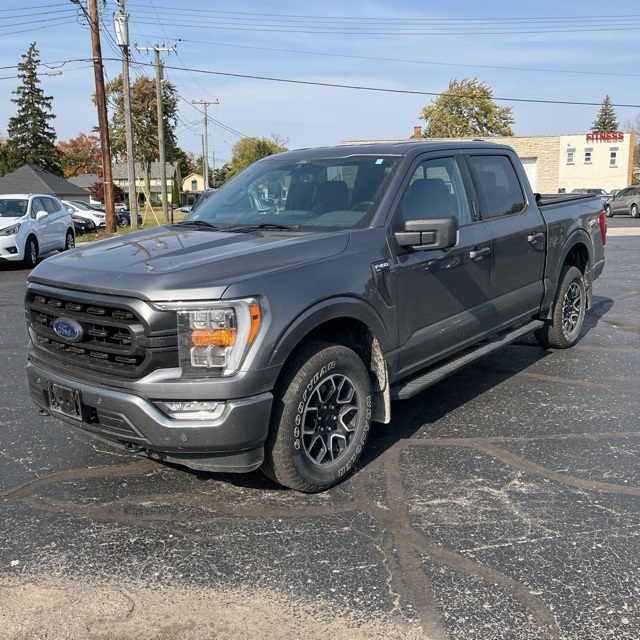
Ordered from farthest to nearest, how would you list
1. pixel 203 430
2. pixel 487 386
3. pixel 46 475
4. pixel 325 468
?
1. pixel 487 386
2. pixel 46 475
3. pixel 325 468
4. pixel 203 430

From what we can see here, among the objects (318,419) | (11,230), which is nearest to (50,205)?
(11,230)

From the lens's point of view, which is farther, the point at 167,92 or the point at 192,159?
the point at 192,159

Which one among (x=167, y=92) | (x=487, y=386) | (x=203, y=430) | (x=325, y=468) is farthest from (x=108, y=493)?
(x=167, y=92)

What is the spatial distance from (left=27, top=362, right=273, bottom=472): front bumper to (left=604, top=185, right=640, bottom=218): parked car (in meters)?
34.1

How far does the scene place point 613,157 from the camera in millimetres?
59844

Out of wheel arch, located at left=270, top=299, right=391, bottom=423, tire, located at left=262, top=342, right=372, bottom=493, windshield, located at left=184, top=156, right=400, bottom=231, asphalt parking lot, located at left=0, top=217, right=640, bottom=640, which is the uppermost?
windshield, located at left=184, top=156, right=400, bottom=231

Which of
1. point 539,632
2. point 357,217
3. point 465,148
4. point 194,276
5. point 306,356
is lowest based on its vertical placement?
point 539,632

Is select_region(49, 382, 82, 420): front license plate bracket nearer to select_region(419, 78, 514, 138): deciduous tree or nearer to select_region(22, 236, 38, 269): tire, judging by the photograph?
select_region(22, 236, 38, 269): tire

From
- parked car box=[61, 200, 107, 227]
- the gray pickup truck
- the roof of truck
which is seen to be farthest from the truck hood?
parked car box=[61, 200, 107, 227]

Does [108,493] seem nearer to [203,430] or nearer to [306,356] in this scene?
[203,430]

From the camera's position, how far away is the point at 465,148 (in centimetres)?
522

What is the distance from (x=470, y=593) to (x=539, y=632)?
1.06 feet

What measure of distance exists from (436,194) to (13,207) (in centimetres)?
1342

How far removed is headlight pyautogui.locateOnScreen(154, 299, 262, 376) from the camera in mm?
3217
